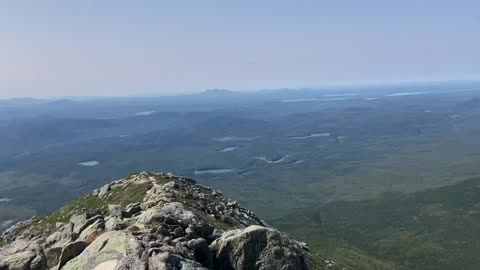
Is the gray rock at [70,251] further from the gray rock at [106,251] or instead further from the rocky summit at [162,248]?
the gray rock at [106,251]

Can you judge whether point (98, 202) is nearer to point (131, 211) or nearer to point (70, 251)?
point (131, 211)

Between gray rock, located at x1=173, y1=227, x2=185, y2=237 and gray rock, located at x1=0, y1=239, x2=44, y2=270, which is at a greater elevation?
gray rock, located at x1=173, y1=227, x2=185, y2=237

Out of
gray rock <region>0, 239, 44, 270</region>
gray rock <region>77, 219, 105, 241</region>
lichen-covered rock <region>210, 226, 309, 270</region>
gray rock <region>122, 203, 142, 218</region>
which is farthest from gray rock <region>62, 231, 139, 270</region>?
gray rock <region>122, 203, 142, 218</region>

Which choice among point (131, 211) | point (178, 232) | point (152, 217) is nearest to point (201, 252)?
point (178, 232)

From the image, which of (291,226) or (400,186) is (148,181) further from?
(400,186)

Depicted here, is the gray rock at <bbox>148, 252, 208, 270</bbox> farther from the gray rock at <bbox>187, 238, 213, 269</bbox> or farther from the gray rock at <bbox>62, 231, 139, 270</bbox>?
the gray rock at <bbox>187, 238, 213, 269</bbox>

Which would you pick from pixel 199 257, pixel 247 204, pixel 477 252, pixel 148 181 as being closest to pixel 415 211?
pixel 477 252

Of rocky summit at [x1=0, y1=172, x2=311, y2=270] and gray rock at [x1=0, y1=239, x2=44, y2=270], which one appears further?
gray rock at [x1=0, y1=239, x2=44, y2=270]

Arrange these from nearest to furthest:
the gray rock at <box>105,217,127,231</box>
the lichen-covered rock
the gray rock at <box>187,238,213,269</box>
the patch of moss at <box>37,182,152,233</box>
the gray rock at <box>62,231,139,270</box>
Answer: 1. the gray rock at <box>62,231,139,270</box>
2. the gray rock at <box>187,238,213,269</box>
3. the lichen-covered rock
4. the gray rock at <box>105,217,127,231</box>
5. the patch of moss at <box>37,182,152,233</box>

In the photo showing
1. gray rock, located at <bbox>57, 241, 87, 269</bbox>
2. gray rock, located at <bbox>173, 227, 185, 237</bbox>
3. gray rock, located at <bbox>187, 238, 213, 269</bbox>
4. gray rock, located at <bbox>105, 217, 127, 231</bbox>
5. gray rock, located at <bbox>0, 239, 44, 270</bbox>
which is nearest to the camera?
gray rock, located at <bbox>187, 238, 213, 269</bbox>

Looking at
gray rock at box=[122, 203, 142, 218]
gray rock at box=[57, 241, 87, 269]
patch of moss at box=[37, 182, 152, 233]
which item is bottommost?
patch of moss at box=[37, 182, 152, 233]
